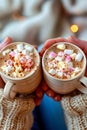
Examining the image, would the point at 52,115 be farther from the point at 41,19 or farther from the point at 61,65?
the point at 41,19

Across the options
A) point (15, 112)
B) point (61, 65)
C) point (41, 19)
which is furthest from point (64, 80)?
point (41, 19)

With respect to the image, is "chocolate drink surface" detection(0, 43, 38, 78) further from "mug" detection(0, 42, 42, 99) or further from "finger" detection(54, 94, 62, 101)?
"finger" detection(54, 94, 62, 101)

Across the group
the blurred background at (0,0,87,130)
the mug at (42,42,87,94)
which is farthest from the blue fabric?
the blurred background at (0,0,87,130)

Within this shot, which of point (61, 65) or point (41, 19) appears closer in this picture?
point (61, 65)

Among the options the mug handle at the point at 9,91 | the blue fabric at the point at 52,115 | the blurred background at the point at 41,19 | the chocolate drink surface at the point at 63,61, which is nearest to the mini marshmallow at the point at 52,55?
the chocolate drink surface at the point at 63,61

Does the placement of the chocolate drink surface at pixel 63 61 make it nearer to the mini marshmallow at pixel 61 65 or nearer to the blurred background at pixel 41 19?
the mini marshmallow at pixel 61 65

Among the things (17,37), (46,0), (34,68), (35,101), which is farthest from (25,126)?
(46,0)
